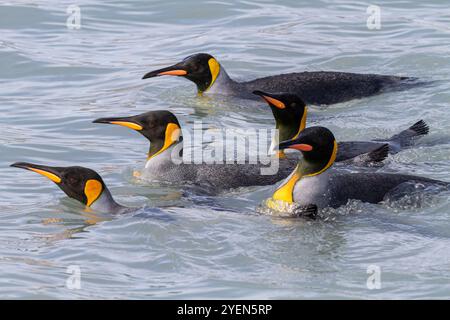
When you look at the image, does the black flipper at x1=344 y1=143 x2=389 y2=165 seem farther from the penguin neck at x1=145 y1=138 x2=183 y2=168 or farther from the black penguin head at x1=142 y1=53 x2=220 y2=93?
the black penguin head at x1=142 y1=53 x2=220 y2=93

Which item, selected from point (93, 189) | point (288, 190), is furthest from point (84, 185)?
point (288, 190)

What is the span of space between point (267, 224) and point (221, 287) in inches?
47.5

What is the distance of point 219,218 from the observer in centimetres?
796

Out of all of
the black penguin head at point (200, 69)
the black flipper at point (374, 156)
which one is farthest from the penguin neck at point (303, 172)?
the black penguin head at point (200, 69)

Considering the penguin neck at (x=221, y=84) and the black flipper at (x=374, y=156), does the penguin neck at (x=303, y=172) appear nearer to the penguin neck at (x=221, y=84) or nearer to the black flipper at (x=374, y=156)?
the black flipper at (x=374, y=156)

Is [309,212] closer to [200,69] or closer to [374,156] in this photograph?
[374,156]

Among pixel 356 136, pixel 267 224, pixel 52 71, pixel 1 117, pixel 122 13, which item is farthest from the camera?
pixel 122 13

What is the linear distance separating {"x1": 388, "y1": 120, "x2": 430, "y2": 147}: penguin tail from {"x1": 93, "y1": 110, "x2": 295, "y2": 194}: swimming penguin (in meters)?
1.18

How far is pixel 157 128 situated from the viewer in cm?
Answer: 933

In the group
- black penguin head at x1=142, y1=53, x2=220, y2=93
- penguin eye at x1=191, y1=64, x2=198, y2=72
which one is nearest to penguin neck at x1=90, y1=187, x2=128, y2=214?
black penguin head at x1=142, y1=53, x2=220, y2=93

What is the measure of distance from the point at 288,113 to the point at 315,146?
1.54m

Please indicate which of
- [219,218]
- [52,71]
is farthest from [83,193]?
[52,71]

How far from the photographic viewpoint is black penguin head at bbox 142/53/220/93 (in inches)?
451
